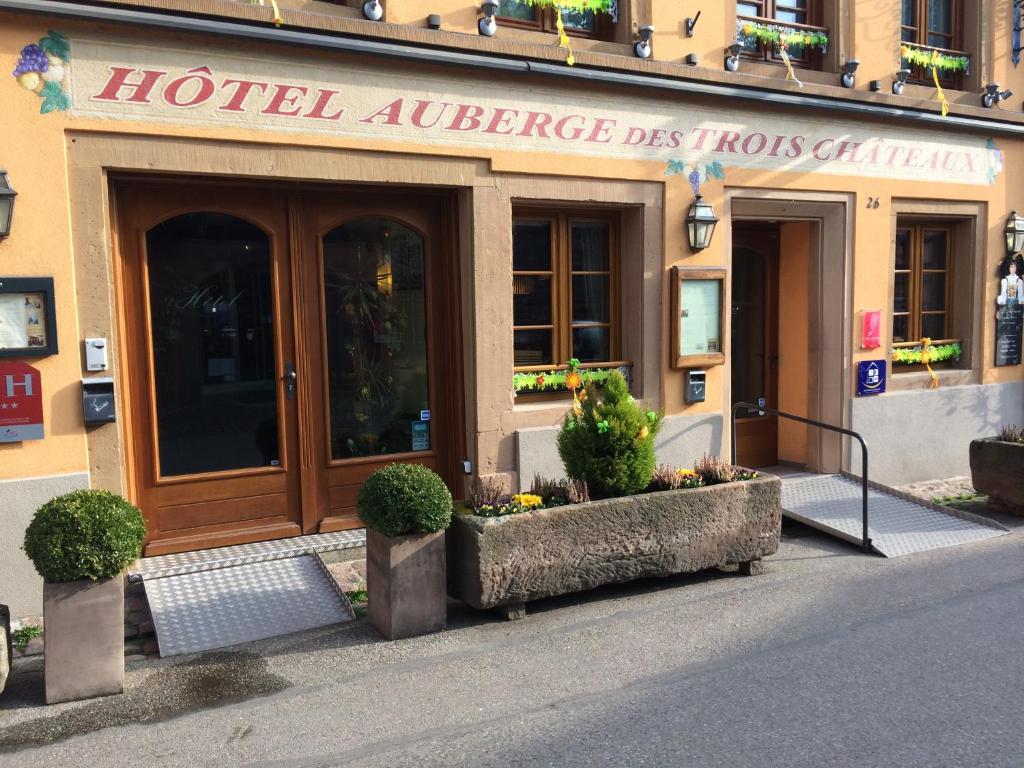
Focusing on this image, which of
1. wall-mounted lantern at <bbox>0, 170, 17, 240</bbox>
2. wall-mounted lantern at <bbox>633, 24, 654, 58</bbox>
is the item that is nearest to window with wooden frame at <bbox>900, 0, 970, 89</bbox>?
wall-mounted lantern at <bbox>633, 24, 654, 58</bbox>

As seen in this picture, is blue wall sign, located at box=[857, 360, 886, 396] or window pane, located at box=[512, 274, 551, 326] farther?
blue wall sign, located at box=[857, 360, 886, 396]

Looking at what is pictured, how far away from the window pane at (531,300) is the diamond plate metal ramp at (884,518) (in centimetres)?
275

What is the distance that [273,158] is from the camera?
619 centimetres

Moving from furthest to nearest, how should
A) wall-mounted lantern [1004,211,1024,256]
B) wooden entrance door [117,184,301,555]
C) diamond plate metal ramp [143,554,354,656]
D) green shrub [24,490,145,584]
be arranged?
wall-mounted lantern [1004,211,1024,256] < wooden entrance door [117,184,301,555] < diamond plate metal ramp [143,554,354,656] < green shrub [24,490,145,584]

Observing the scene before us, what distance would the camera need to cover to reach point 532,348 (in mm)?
7668

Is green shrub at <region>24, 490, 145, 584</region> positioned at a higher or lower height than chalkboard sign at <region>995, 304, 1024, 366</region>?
lower

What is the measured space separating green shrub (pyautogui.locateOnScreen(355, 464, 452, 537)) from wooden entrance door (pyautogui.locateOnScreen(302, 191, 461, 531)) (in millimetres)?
1782

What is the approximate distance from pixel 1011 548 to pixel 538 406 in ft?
13.2

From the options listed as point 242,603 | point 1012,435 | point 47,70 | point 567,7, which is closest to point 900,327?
point 1012,435

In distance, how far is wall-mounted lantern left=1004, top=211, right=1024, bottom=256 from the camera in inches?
390

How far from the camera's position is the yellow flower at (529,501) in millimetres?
5574

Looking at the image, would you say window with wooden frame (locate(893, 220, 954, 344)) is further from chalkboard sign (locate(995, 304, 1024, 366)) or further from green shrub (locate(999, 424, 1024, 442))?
green shrub (locate(999, 424, 1024, 442))

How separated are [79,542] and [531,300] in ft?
14.2

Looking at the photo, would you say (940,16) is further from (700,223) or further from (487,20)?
(487,20)
